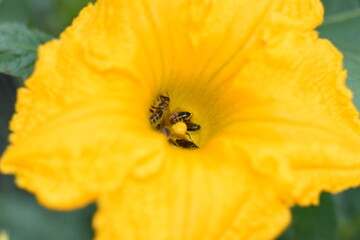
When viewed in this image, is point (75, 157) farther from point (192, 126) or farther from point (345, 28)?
point (345, 28)

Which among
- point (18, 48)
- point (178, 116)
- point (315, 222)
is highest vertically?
point (178, 116)

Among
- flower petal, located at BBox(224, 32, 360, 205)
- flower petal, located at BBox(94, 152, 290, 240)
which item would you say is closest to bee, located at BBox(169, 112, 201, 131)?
flower petal, located at BBox(224, 32, 360, 205)

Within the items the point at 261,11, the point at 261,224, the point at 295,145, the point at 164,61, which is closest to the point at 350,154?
the point at 295,145

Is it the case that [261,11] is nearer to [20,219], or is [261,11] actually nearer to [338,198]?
[20,219]

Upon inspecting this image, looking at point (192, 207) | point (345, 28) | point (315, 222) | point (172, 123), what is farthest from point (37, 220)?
point (345, 28)

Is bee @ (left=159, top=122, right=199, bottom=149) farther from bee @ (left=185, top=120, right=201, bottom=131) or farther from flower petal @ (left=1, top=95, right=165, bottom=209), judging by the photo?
flower petal @ (left=1, top=95, right=165, bottom=209)

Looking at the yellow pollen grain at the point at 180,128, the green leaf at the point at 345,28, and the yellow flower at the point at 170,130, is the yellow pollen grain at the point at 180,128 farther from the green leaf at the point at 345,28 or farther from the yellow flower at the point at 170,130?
the green leaf at the point at 345,28
